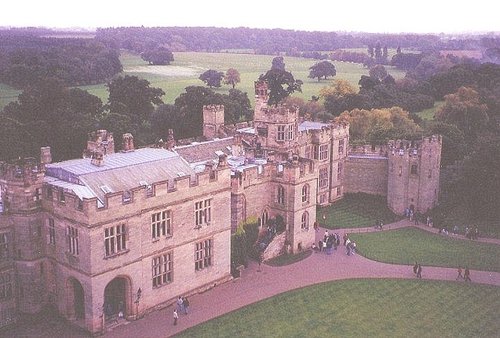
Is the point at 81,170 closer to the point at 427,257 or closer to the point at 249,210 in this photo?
the point at 249,210

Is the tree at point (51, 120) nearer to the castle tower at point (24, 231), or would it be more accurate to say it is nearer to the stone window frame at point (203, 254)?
the castle tower at point (24, 231)

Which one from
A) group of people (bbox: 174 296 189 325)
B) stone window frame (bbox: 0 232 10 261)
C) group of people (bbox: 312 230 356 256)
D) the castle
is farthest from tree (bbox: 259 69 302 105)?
stone window frame (bbox: 0 232 10 261)

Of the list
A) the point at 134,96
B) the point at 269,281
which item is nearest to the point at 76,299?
the point at 269,281

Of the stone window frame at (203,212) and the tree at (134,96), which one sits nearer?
the stone window frame at (203,212)

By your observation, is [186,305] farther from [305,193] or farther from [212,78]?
[212,78]

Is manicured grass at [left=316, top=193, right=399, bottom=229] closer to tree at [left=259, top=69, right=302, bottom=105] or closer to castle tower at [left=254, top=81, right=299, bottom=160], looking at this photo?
castle tower at [left=254, top=81, right=299, bottom=160]

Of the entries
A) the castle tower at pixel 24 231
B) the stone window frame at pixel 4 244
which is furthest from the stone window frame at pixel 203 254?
the stone window frame at pixel 4 244
